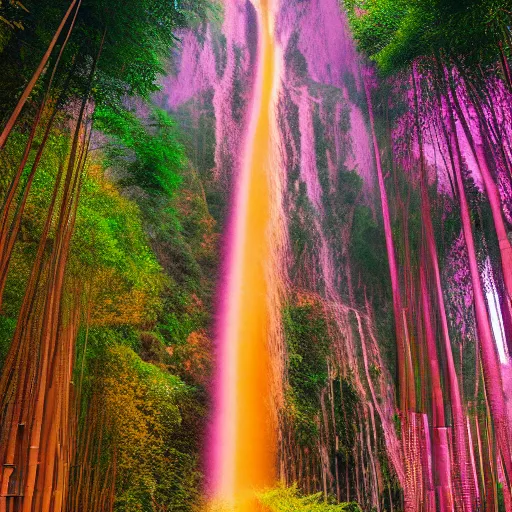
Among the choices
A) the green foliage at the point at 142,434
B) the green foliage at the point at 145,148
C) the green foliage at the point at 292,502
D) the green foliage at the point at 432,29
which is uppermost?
the green foliage at the point at 432,29

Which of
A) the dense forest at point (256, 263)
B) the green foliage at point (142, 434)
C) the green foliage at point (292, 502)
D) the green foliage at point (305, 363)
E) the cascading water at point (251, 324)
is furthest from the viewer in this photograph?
the green foliage at point (305, 363)

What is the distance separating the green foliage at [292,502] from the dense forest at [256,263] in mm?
35

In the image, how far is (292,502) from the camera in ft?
14.2

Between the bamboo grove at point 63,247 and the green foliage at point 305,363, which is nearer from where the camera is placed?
the bamboo grove at point 63,247

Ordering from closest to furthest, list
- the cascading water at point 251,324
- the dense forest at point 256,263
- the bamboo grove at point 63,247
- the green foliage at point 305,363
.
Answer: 1. the bamboo grove at point 63,247
2. the dense forest at point 256,263
3. the cascading water at point 251,324
4. the green foliage at point 305,363

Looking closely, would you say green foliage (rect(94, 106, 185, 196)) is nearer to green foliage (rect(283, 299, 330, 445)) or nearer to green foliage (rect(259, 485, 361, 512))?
green foliage (rect(283, 299, 330, 445))

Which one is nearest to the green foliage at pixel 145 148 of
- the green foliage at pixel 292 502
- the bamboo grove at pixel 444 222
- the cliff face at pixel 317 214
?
the cliff face at pixel 317 214

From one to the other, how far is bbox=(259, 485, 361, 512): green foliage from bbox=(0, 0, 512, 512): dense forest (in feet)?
0.11

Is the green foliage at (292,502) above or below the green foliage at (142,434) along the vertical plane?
below

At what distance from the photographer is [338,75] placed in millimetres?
6953

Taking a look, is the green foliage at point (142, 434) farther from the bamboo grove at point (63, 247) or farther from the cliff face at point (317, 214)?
the cliff face at point (317, 214)

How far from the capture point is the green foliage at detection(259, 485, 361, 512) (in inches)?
168

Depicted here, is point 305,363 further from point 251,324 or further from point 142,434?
point 142,434

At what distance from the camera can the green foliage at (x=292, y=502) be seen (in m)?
4.26
